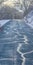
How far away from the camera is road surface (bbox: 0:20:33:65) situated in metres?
4.17

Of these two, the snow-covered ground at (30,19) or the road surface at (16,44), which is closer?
the road surface at (16,44)

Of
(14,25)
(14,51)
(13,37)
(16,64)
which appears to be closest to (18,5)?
(14,25)

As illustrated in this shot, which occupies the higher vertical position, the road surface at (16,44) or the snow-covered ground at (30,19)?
the snow-covered ground at (30,19)

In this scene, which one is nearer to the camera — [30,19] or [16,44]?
[16,44]

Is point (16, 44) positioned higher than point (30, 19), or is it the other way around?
point (30, 19)

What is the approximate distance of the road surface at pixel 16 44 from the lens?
417 centimetres

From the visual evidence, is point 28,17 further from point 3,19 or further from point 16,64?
point 16,64

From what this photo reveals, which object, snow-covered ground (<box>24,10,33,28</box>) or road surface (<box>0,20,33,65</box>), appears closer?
road surface (<box>0,20,33,65</box>)

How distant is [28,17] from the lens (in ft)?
18.8

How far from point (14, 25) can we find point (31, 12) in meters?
0.62

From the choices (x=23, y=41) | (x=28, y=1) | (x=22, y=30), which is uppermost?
(x=28, y=1)

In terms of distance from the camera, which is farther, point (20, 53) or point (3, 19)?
point (3, 19)

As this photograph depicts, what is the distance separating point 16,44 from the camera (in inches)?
186

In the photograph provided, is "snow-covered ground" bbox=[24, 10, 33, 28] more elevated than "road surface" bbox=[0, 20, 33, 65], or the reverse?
"snow-covered ground" bbox=[24, 10, 33, 28]
